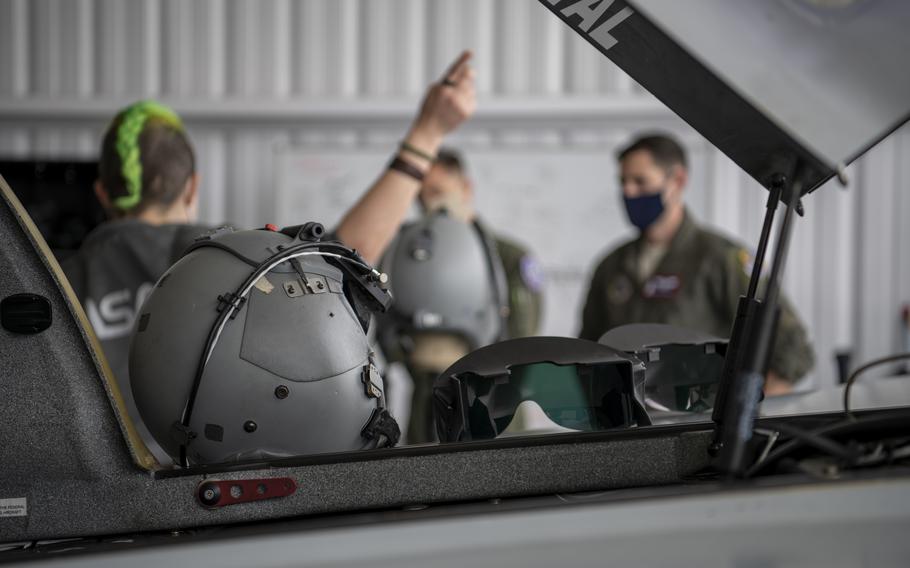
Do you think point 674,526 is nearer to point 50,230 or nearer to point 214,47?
point 50,230

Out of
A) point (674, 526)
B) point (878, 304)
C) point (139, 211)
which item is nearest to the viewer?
point (674, 526)

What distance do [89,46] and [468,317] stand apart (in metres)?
3.39

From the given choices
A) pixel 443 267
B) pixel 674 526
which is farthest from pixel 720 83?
pixel 443 267

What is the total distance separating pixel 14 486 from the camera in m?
0.87

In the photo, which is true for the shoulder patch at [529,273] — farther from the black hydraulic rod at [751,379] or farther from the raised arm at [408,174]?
the black hydraulic rod at [751,379]

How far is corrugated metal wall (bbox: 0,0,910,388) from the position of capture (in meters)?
5.26

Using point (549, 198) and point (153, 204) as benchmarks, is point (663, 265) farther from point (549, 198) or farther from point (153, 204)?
point (153, 204)

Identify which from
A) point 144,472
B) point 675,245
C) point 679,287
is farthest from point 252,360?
point 675,245

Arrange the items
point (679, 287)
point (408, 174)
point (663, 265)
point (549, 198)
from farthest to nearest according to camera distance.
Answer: point (549, 198) < point (663, 265) < point (679, 287) < point (408, 174)

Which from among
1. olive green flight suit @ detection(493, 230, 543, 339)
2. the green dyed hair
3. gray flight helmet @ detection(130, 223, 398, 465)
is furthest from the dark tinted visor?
olive green flight suit @ detection(493, 230, 543, 339)

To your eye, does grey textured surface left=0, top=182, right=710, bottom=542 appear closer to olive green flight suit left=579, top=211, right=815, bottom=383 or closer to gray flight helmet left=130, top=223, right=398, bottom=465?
gray flight helmet left=130, top=223, right=398, bottom=465

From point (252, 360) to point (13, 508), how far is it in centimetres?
25

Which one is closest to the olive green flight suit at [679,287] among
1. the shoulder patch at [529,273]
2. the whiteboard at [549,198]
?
the shoulder patch at [529,273]

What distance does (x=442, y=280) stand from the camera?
2.96m
